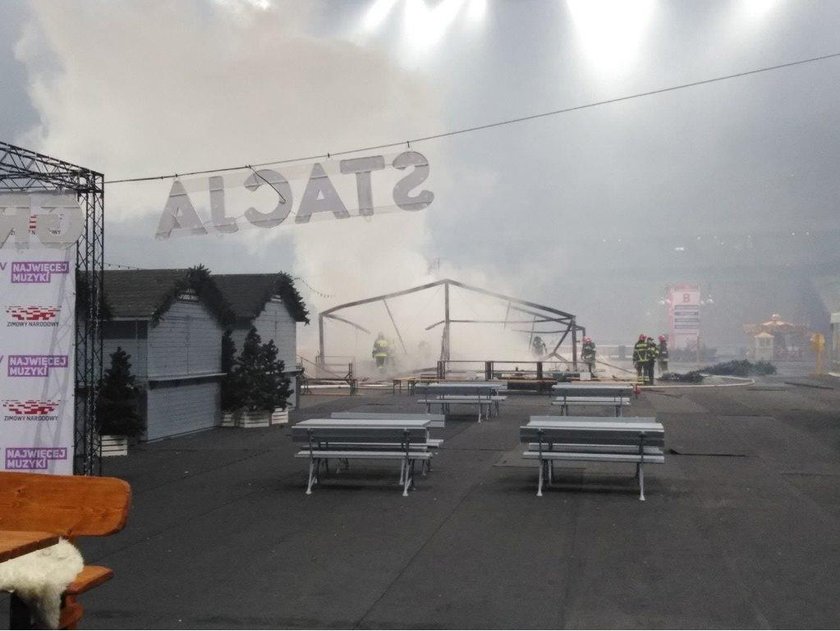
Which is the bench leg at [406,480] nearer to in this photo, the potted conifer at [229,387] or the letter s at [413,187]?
the letter s at [413,187]

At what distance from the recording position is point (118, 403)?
12.8m

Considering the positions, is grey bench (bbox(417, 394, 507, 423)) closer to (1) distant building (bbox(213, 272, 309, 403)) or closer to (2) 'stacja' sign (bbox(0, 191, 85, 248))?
(1) distant building (bbox(213, 272, 309, 403))

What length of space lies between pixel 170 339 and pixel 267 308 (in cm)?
413

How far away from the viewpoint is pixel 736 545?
665 cm

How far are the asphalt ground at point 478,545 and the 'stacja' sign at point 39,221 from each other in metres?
3.18

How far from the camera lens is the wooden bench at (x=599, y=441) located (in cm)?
860

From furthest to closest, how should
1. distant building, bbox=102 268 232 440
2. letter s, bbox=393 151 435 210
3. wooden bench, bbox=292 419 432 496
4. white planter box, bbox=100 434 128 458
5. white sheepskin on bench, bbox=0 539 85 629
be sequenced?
1. distant building, bbox=102 268 232 440
2. white planter box, bbox=100 434 128 458
3. letter s, bbox=393 151 435 210
4. wooden bench, bbox=292 419 432 496
5. white sheepskin on bench, bbox=0 539 85 629

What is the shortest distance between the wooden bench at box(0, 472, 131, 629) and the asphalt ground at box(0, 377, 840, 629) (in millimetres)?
1262

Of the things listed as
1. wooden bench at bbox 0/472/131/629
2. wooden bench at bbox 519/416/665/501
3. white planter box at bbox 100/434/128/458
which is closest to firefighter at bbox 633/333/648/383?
wooden bench at bbox 519/416/665/501

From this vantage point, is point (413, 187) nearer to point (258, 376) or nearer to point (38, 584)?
point (258, 376)

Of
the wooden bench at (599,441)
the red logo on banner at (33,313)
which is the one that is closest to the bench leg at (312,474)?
the wooden bench at (599,441)

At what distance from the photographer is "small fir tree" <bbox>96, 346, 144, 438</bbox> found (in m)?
12.7

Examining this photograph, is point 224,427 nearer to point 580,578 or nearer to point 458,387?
point 458,387

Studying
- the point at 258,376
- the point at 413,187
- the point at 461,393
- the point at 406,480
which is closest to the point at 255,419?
the point at 258,376
